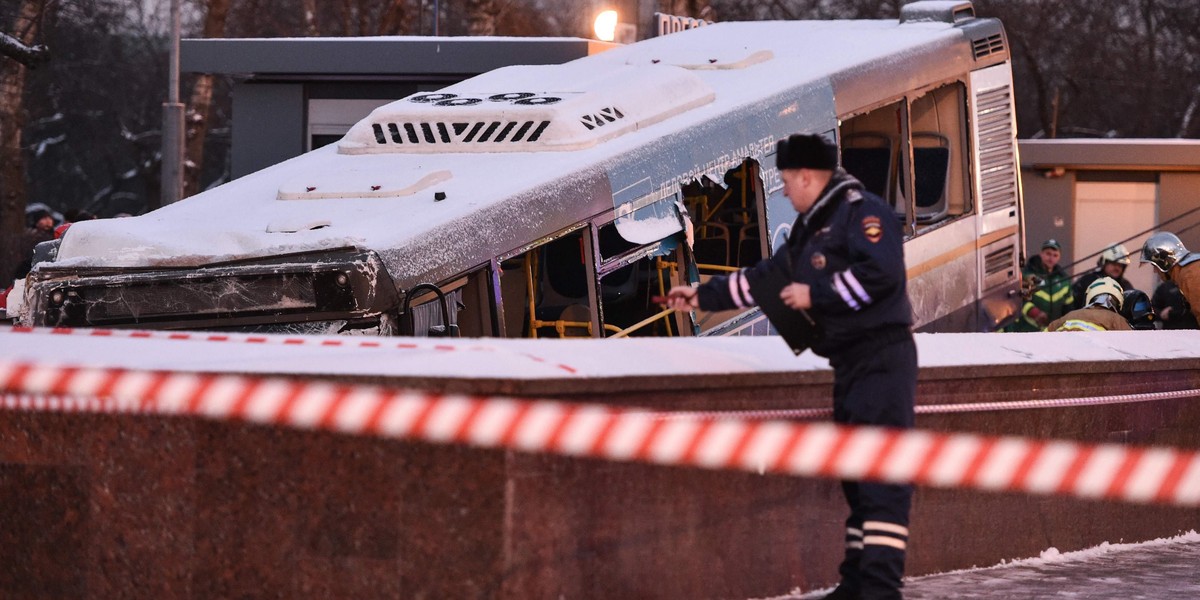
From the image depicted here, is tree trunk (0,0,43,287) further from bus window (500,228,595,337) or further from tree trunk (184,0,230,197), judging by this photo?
bus window (500,228,595,337)

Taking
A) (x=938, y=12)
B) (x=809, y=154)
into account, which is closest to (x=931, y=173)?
(x=938, y=12)

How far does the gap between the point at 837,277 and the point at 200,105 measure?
28607 millimetres

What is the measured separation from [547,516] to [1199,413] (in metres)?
4.35

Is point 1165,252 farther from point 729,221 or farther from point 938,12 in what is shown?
point 729,221

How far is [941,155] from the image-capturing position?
1203cm

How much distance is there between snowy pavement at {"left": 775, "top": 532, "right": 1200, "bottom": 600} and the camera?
6.54m

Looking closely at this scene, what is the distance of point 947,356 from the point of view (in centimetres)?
686

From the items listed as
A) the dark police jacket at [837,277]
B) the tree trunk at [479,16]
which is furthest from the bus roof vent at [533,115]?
the tree trunk at [479,16]

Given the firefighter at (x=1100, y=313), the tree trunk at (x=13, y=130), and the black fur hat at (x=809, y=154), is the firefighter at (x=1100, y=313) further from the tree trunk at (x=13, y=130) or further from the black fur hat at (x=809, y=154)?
the tree trunk at (x=13, y=130)

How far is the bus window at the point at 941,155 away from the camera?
469 inches

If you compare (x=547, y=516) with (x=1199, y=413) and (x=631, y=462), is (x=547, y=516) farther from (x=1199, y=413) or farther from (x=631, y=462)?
(x=1199, y=413)

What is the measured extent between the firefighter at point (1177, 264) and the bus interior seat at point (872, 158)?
1.79 metres

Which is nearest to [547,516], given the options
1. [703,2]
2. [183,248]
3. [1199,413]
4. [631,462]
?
[631,462]

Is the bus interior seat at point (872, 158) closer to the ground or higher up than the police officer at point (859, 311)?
higher up
